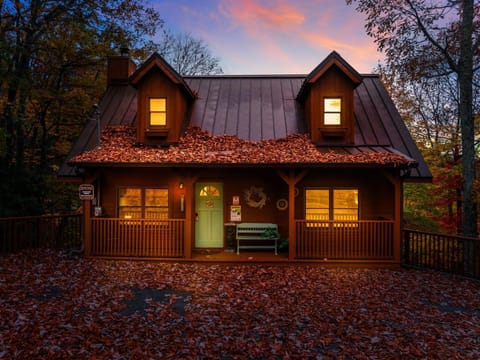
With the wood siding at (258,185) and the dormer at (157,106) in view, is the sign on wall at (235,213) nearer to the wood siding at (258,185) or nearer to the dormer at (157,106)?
the wood siding at (258,185)

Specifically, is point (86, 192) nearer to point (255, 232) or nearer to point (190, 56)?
point (255, 232)

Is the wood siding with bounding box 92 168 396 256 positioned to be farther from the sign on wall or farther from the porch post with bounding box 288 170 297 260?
the porch post with bounding box 288 170 297 260

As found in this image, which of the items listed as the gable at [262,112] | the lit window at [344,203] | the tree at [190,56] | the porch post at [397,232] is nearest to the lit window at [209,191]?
the gable at [262,112]

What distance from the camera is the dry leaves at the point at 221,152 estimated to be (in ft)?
29.1

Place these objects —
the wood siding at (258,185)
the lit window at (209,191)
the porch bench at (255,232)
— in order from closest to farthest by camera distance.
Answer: the porch bench at (255,232) < the wood siding at (258,185) < the lit window at (209,191)

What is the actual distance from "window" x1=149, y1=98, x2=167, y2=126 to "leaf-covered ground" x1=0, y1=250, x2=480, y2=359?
5071 mm

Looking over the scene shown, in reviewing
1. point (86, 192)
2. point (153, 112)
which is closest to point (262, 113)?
point (153, 112)

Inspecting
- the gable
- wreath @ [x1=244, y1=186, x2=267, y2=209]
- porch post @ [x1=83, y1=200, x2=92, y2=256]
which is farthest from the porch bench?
porch post @ [x1=83, y1=200, x2=92, y2=256]

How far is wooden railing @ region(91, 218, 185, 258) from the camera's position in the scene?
31.2ft

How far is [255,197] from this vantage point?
1080 cm

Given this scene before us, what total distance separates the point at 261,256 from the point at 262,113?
5.67 metres

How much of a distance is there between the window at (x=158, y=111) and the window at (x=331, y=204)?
574 centimetres

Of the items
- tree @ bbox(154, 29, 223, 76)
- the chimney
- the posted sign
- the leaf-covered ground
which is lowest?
the leaf-covered ground

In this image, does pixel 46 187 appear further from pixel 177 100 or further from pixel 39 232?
pixel 177 100
